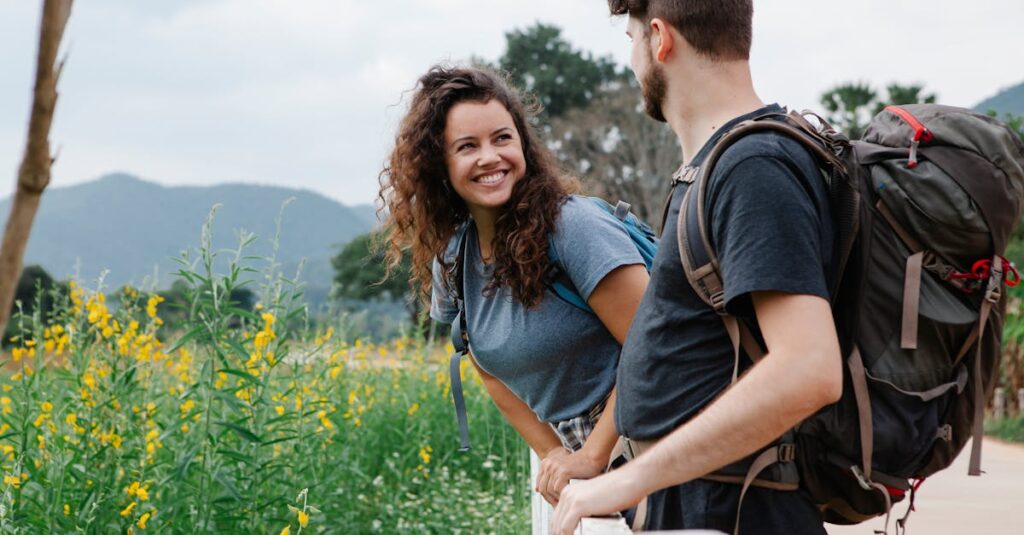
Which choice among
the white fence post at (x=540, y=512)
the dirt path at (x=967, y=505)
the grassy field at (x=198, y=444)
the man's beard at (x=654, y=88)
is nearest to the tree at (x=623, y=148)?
the dirt path at (x=967, y=505)

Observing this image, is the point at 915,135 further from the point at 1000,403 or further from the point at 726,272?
the point at 1000,403

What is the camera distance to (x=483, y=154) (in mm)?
2674

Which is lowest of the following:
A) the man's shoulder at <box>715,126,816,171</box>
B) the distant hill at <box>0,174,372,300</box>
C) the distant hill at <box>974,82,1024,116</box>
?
the distant hill at <box>0,174,372,300</box>

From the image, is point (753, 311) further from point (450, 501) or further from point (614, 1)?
point (450, 501)

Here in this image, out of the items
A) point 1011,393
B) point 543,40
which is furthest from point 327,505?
point 543,40

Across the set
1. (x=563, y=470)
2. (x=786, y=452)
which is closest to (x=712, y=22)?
(x=786, y=452)

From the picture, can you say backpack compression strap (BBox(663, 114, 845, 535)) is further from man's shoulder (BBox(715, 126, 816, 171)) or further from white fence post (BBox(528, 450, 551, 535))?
white fence post (BBox(528, 450, 551, 535))

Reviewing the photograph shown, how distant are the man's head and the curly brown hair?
0.76 meters

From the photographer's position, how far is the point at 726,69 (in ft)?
5.96

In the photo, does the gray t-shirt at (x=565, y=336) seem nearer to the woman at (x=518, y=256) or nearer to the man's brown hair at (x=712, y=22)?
the woman at (x=518, y=256)

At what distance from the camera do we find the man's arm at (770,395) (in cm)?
157

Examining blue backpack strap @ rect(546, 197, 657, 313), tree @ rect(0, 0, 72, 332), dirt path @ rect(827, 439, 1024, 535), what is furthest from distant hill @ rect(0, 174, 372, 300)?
tree @ rect(0, 0, 72, 332)

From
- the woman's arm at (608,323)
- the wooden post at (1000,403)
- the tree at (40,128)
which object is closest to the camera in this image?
the tree at (40,128)

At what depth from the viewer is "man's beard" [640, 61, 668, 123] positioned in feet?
6.07
